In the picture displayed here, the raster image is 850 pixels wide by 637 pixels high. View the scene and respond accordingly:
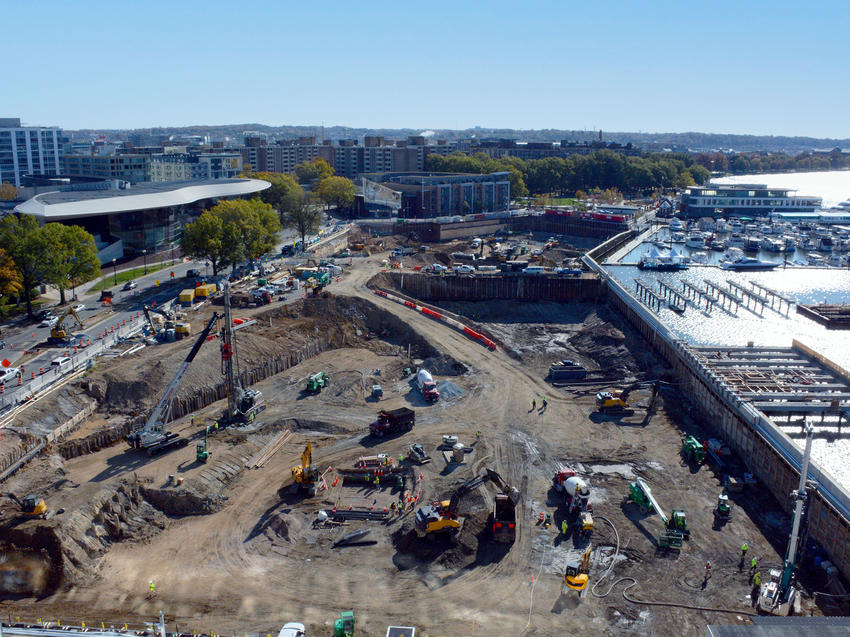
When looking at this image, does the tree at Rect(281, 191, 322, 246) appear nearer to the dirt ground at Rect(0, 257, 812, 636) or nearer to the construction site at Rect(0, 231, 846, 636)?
the construction site at Rect(0, 231, 846, 636)

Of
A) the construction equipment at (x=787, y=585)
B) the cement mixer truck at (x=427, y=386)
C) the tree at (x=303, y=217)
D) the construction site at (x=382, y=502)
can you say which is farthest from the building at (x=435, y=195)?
the construction equipment at (x=787, y=585)

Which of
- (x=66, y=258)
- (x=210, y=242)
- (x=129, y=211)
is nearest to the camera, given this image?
(x=66, y=258)

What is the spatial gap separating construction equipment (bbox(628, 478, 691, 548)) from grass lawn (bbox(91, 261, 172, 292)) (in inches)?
2218

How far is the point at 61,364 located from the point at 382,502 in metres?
24.7

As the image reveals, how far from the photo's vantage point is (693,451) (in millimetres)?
41156

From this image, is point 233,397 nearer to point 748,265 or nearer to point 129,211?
point 129,211

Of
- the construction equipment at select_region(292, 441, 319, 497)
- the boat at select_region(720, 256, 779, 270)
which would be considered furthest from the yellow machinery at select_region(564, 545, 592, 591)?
the boat at select_region(720, 256, 779, 270)

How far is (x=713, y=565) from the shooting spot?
31062 mm

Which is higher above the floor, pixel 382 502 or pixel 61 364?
pixel 61 364

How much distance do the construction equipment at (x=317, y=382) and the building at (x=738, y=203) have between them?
395 ft

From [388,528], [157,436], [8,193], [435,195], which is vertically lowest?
[388,528]

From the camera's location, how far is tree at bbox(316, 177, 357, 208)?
12775cm

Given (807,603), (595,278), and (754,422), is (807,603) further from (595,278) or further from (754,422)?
(595,278)

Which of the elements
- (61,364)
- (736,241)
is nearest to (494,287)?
(61,364)
